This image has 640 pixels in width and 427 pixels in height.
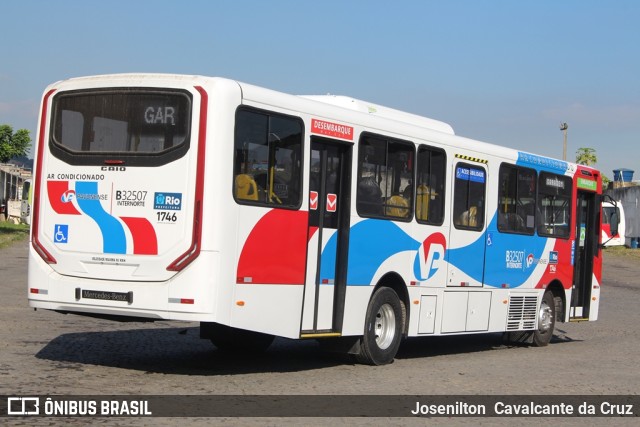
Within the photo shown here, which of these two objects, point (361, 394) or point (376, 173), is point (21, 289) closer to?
point (376, 173)

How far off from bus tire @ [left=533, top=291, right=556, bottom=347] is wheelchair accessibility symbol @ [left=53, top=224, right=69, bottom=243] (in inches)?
359

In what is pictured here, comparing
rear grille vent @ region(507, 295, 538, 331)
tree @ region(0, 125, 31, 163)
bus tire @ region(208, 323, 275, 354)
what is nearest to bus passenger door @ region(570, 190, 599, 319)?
rear grille vent @ region(507, 295, 538, 331)

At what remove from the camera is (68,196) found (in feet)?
38.1

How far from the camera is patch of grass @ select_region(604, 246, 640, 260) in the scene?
55.3 meters

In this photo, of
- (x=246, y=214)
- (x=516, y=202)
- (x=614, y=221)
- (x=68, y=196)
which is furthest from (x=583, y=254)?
(x=68, y=196)

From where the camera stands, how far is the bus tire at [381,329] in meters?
13.5

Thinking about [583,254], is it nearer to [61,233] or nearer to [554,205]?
[554,205]

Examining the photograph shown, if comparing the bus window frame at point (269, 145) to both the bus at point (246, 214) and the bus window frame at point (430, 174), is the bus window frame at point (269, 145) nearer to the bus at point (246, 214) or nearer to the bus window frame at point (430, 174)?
the bus at point (246, 214)

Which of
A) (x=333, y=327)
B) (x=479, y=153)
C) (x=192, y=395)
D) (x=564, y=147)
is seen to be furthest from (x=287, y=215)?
(x=564, y=147)

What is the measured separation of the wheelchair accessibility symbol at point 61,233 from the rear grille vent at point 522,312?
26.2ft

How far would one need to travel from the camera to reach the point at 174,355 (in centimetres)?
1378

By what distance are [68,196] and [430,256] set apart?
5354 mm

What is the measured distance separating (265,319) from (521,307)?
7.00m

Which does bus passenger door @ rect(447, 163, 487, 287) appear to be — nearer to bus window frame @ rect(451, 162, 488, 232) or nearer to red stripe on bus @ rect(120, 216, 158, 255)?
bus window frame @ rect(451, 162, 488, 232)
